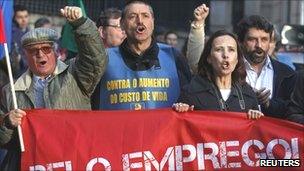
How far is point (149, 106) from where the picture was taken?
5.12 meters

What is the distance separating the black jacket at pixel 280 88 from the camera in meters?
5.38

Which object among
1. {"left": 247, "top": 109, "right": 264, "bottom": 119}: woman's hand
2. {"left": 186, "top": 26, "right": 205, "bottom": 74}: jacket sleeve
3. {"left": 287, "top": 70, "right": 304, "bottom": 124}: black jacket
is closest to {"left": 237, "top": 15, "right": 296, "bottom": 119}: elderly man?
{"left": 287, "top": 70, "right": 304, "bottom": 124}: black jacket

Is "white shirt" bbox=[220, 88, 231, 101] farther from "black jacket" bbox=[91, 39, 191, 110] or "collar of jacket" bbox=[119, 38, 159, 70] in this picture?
"collar of jacket" bbox=[119, 38, 159, 70]

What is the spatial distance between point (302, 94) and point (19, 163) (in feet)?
6.95

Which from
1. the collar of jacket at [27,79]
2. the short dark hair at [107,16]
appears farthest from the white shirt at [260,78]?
the collar of jacket at [27,79]

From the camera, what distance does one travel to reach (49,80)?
16.1 ft

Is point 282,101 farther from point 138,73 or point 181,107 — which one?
point 138,73

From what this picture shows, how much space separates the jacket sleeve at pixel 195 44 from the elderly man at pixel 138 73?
18 centimetres

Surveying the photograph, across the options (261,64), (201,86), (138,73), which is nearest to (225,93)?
(201,86)

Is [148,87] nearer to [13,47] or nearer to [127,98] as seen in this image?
[127,98]

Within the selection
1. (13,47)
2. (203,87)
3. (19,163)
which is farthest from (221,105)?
(13,47)

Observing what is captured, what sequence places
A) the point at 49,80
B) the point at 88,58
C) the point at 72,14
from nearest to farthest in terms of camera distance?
the point at 72,14
the point at 88,58
the point at 49,80

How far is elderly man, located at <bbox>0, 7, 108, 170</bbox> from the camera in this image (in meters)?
4.83

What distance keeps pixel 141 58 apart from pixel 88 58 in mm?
529
